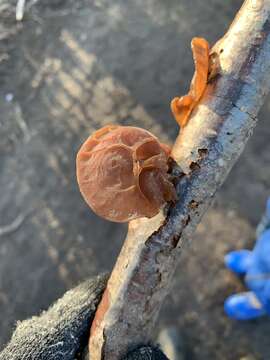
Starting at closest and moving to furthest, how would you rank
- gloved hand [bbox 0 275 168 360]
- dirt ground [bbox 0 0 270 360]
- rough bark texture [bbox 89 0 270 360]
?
rough bark texture [bbox 89 0 270 360] < gloved hand [bbox 0 275 168 360] < dirt ground [bbox 0 0 270 360]

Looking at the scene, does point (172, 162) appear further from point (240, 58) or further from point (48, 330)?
point (48, 330)

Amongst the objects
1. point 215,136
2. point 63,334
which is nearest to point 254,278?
point 63,334

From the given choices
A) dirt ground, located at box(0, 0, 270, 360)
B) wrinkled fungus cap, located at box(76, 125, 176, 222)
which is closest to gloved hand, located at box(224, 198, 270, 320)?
dirt ground, located at box(0, 0, 270, 360)

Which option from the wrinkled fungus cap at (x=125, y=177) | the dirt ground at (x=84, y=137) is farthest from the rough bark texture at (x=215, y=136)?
the dirt ground at (x=84, y=137)

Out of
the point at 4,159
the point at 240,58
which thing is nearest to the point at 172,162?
the point at 240,58

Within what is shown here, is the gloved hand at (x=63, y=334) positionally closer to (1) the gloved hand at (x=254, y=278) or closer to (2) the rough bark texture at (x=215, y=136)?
(2) the rough bark texture at (x=215, y=136)

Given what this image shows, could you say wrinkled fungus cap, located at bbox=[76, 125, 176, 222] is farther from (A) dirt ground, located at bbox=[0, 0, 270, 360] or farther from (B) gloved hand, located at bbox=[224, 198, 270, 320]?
(A) dirt ground, located at bbox=[0, 0, 270, 360]

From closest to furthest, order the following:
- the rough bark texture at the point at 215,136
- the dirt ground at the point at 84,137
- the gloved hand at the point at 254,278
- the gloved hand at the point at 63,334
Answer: the rough bark texture at the point at 215,136, the gloved hand at the point at 63,334, the gloved hand at the point at 254,278, the dirt ground at the point at 84,137

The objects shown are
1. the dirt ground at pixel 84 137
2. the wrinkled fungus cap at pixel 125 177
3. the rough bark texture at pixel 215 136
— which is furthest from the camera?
the dirt ground at pixel 84 137
